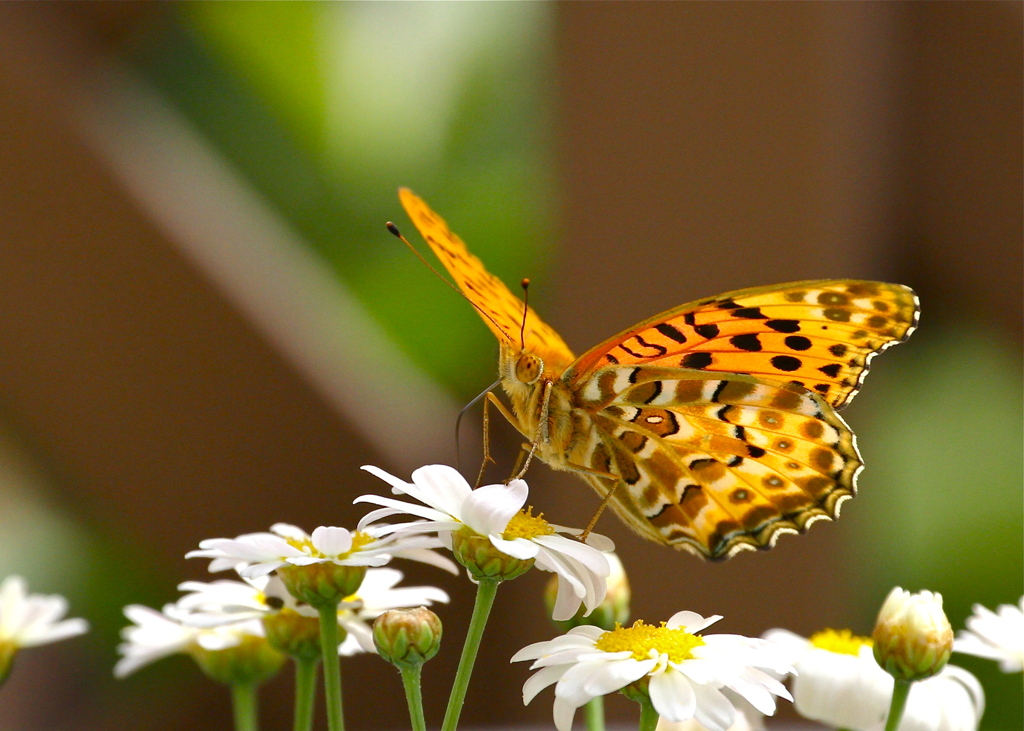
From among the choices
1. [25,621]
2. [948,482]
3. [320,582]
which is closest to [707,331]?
[320,582]

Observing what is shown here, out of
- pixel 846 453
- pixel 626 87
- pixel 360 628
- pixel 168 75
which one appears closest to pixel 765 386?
pixel 846 453

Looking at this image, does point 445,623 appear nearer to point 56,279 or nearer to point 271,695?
point 271,695

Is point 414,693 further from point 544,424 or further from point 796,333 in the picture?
point 796,333

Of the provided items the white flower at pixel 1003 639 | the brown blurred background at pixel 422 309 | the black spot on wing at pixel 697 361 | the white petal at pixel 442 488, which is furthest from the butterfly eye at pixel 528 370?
the brown blurred background at pixel 422 309

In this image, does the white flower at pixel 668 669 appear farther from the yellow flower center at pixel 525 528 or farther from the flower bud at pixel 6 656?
the flower bud at pixel 6 656

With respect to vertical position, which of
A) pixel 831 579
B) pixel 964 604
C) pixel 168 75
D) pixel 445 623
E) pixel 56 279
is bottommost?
pixel 964 604

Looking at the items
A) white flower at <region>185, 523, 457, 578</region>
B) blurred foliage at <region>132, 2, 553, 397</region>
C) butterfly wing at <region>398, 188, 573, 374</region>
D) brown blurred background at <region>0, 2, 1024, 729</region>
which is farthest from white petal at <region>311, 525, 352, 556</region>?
blurred foliage at <region>132, 2, 553, 397</region>

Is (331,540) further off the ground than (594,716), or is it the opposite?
(331,540)
